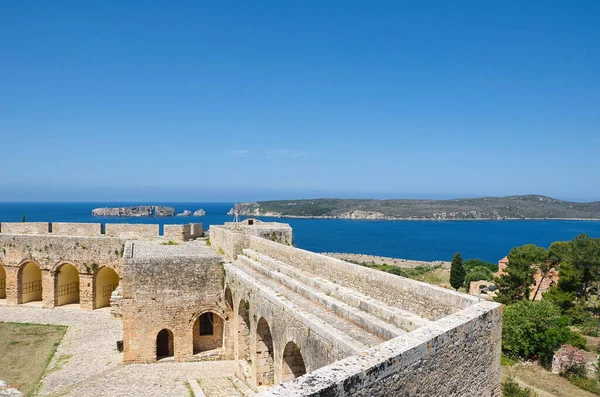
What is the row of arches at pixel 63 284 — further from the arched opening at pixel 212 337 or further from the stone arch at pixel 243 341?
the stone arch at pixel 243 341

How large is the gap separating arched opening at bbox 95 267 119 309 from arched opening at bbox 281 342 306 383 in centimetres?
1672

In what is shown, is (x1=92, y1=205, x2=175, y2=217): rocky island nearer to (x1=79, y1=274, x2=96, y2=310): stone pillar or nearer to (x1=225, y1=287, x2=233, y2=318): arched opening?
(x1=79, y1=274, x2=96, y2=310): stone pillar

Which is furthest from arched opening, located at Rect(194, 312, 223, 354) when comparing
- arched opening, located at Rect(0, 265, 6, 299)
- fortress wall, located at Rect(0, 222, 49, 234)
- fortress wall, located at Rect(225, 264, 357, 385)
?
arched opening, located at Rect(0, 265, 6, 299)

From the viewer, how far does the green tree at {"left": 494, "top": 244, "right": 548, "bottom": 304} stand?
90.2 ft

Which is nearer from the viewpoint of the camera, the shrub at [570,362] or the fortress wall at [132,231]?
the shrub at [570,362]

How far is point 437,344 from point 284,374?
508cm

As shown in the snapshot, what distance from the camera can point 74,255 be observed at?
22328mm

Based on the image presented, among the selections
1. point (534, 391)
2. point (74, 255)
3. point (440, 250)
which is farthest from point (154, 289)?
point (440, 250)

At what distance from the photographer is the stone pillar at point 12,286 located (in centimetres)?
2303

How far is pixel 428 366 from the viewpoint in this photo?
Result: 5168mm

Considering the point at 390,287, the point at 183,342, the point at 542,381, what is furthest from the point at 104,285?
the point at 542,381

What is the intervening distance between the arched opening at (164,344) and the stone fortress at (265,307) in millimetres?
43

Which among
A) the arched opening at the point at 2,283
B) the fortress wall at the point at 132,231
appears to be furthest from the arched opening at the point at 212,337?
the arched opening at the point at 2,283

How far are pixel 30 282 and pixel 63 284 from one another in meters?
2.23
